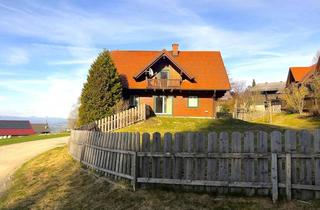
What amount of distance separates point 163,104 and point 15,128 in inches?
3171

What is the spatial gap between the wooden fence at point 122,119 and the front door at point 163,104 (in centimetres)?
577

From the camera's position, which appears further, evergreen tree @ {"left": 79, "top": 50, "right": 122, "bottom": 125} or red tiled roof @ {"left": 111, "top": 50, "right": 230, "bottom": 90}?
red tiled roof @ {"left": 111, "top": 50, "right": 230, "bottom": 90}

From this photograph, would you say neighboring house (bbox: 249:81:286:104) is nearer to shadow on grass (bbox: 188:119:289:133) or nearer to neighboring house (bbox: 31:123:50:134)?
shadow on grass (bbox: 188:119:289:133)

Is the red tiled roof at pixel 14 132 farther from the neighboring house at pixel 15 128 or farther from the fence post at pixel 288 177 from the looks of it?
the fence post at pixel 288 177

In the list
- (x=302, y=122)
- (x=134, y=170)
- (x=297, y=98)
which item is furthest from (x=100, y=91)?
(x=297, y=98)

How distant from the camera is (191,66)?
38781 mm

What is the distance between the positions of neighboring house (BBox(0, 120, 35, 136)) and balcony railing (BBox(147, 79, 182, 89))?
7691 cm

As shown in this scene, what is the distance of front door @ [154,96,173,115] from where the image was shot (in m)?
36.2

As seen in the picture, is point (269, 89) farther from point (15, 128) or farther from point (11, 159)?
point (15, 128)

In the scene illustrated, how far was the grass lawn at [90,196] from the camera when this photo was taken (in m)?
8.54

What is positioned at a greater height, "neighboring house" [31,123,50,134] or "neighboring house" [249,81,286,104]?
"neighboring house" [249,81,286,104]

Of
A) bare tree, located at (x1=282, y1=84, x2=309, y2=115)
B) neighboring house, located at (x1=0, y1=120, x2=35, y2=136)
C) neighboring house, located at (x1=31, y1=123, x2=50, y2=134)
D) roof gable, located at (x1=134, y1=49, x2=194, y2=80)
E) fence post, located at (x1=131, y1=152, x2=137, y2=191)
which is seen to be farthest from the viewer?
neighboring house, located at (x1=31, y1=123, x2=50, y2=134)

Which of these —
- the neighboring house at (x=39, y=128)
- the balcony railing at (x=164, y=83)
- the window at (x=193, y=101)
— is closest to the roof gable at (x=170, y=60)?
the balcony railing at (x=164, y=83)

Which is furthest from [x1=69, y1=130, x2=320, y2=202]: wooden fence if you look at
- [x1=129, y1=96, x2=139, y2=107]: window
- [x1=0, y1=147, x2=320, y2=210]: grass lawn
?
[x1=129, y1=96, x2=139, y2=107]: window
